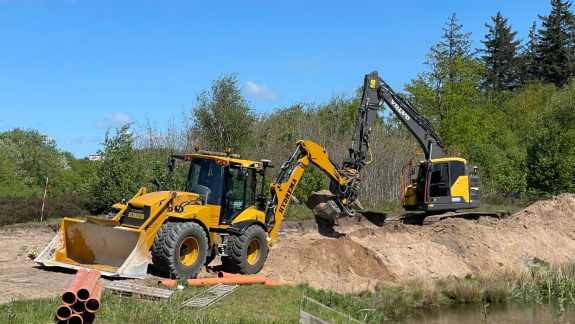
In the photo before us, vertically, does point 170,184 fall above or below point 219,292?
above

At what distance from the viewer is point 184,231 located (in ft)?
36.9

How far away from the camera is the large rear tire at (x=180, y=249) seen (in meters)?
11.0

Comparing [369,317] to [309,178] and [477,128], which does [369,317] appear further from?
[477,128]

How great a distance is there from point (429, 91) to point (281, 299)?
32631mm

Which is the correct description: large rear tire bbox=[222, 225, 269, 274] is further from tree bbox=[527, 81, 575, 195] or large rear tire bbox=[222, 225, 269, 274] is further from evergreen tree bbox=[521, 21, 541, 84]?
evergreen tree bbox=[521, 21, 541, 84]

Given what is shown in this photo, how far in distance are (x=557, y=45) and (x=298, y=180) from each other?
55283 millimetres

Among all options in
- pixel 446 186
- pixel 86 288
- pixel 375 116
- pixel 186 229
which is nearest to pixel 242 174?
pixel 186 229

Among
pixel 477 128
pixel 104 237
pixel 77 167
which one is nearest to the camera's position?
pixel 104 237

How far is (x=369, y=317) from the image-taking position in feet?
38.2

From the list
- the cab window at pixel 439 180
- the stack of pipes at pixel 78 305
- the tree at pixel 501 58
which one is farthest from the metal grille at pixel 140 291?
the tree at pixel 501 58

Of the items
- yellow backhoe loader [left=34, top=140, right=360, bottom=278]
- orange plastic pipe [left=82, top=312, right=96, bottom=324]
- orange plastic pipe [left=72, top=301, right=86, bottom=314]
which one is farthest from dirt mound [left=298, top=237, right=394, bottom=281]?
orange plastic pipe [left=72, top=301, right=86, bottom=314]

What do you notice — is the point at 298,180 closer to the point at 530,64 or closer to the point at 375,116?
the point at 375,116

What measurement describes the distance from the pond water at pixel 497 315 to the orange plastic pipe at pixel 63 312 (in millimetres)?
7496

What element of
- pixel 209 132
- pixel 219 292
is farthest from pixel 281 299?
pixel 209 132
